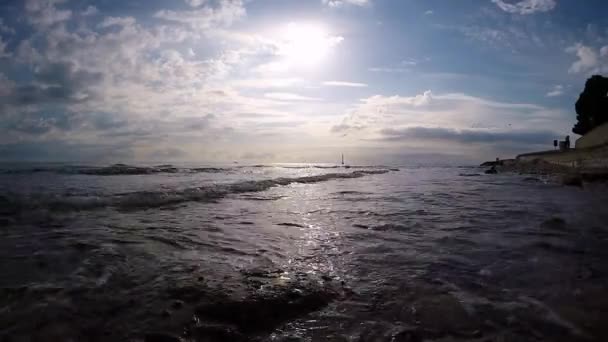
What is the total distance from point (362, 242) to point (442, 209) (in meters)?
5.09

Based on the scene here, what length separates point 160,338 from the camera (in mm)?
2604

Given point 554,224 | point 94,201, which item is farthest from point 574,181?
point 94,201

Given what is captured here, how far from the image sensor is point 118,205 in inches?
421

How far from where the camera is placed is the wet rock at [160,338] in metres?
2.58

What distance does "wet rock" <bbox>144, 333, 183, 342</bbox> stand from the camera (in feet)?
8.45

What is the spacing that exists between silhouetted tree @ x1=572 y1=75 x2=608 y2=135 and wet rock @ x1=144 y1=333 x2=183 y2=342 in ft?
201

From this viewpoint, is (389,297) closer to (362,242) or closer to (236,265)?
(236,265)

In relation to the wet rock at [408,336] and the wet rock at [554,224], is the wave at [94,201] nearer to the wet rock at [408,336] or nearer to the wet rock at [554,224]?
the wet rock at [408,336]

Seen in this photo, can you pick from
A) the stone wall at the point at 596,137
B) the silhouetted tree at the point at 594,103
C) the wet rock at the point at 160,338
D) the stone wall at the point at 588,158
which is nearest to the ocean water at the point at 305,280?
the wet rock at the point at 160,338

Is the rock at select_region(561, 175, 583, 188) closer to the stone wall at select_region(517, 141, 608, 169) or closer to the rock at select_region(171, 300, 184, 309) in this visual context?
the stone wall at select_region(517, 141, 608, 169)

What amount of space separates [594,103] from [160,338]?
62.5 metres

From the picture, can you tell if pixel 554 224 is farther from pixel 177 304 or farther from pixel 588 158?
pixel 588 158

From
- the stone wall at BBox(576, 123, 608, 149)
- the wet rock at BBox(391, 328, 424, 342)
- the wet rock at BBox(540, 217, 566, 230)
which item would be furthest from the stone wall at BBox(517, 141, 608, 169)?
the wet rock at BBox(391, 328, 424, 342)

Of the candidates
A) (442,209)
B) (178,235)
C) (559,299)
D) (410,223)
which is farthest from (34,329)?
(442,209)
